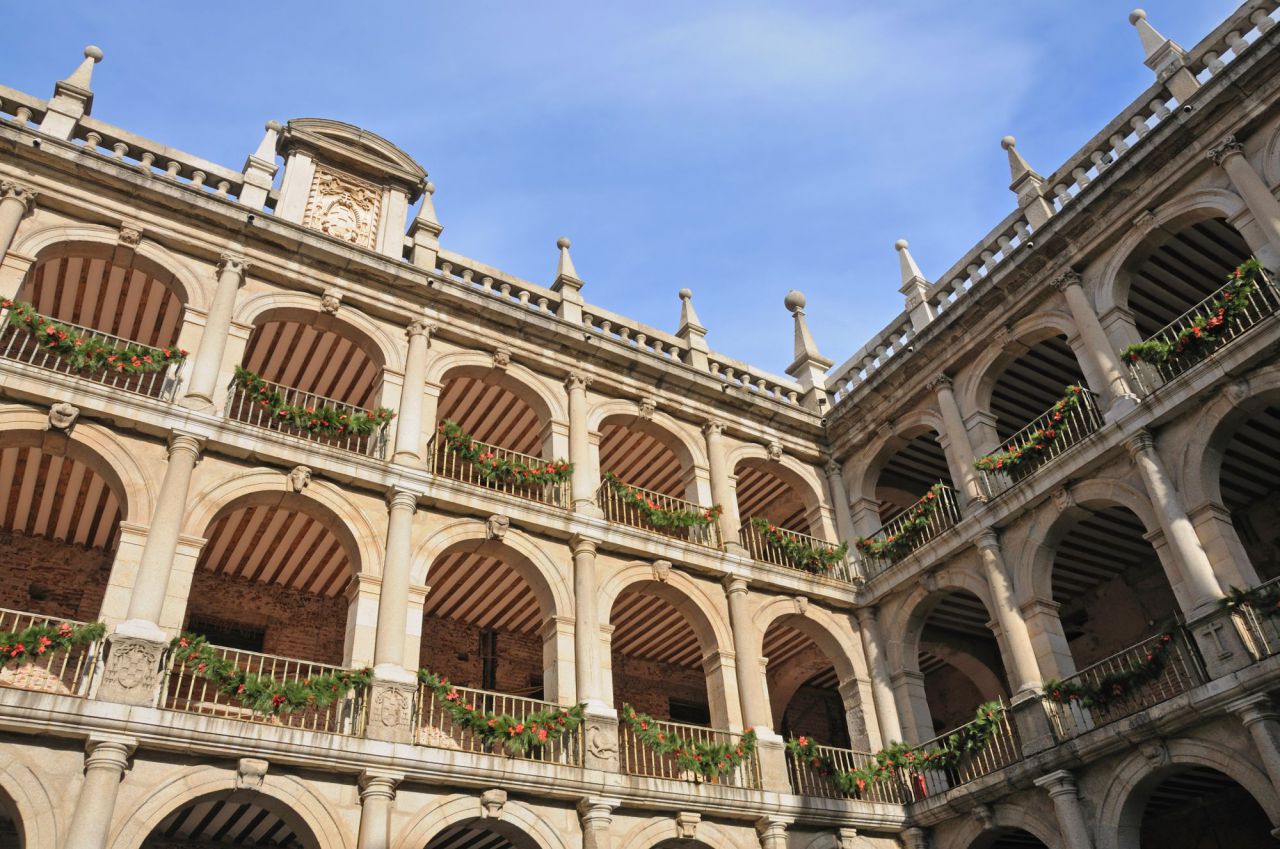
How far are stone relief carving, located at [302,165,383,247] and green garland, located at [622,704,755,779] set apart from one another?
29.7ft

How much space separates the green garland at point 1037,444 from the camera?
15.5m

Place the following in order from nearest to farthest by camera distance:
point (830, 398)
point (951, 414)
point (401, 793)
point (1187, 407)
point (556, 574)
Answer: point (401, 793) < point (1187, 407) < point (556, 574) < point (951, 414) < point (830, 398)

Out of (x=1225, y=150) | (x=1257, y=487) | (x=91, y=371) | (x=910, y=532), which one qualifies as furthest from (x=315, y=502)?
(x=1257, y=487)

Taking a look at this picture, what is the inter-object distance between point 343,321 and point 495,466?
336 centimetres

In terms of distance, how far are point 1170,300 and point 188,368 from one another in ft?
50.4

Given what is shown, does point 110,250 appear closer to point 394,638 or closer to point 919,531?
point 394,638

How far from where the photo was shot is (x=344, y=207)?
17.3 metres

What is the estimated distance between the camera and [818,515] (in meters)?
19.7

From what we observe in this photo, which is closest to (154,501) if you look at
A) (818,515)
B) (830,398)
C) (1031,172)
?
(818,515)

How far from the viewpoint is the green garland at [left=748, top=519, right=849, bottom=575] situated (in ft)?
59.8

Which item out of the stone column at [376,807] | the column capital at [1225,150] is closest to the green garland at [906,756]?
the stone column at [376,807]

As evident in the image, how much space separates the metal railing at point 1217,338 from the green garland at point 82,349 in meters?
13.8

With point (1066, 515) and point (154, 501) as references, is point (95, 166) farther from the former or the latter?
point (1066, 515)

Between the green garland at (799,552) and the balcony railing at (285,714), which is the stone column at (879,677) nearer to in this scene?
the green garland at (799,552)
